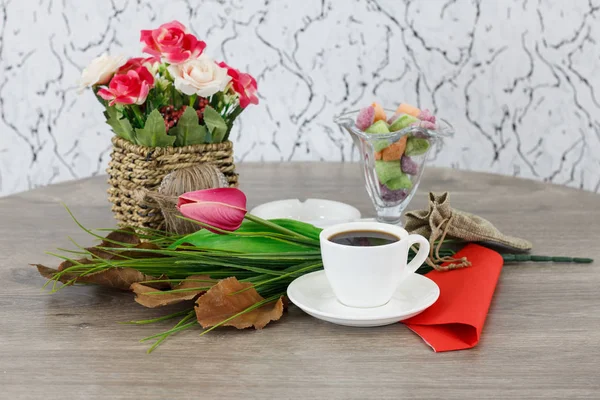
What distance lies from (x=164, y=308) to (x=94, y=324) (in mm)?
94

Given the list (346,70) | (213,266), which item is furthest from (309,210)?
(346,70)

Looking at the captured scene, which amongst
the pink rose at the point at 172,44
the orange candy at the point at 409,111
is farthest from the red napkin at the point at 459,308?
the pink rose at the point at 172,44

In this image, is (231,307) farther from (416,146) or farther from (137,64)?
(137,64)

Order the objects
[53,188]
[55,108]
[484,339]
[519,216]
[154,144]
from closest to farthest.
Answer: [484,339] → [154,144] → [519,216] → [53,188] → [55,108]

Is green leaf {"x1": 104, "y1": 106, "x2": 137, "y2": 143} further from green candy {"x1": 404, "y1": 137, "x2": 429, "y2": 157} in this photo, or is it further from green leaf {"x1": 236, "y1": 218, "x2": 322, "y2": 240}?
green candy {"x1": 404, "y1": 137, "x2": 429, "y2": 157}

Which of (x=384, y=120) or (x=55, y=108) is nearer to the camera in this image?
(x=384, y=120)

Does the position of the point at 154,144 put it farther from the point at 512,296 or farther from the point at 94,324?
the point at 512,296

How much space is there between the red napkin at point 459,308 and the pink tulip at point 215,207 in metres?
0.26

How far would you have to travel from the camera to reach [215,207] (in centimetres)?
90

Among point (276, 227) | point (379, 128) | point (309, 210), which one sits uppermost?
point (379, 128)

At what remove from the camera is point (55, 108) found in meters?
2.91

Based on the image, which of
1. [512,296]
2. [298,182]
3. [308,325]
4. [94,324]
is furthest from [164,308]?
[298,182]

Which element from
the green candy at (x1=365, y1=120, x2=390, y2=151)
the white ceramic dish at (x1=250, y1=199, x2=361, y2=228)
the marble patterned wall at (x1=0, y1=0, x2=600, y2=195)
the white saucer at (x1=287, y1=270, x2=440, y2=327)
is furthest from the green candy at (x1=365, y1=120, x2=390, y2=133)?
the marble patterned wall at (x1=0, y1=0, x2=600, y2=195)

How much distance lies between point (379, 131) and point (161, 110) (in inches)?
14.7
